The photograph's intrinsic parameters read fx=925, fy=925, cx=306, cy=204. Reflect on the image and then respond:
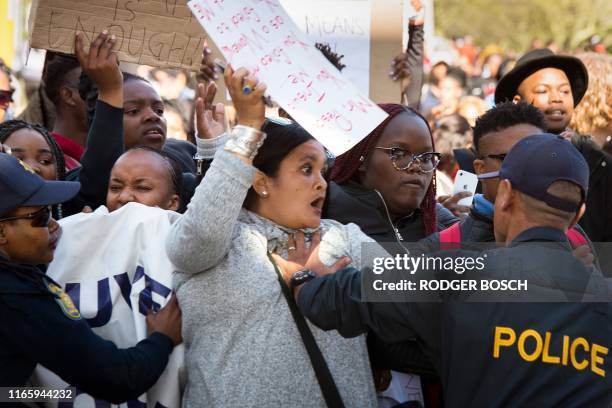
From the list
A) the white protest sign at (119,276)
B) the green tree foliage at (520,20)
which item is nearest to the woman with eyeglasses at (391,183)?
the white protest sign at (119,276)

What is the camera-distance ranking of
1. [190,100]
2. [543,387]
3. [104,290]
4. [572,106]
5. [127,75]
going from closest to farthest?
1. [543,387]
2. [104,290]
3. [127,75]
4. [572,106]
5. [190,100]

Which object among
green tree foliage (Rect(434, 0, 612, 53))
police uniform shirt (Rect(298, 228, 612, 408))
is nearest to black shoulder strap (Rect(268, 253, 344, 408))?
police uniform shirt (Rect(298, 228, 612, 408))

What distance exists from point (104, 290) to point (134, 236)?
0.76 feet

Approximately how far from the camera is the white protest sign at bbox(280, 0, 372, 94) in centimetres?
492

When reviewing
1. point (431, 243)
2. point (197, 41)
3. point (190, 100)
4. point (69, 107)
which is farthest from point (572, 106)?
point (190, 100)

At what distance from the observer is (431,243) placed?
3668 mm

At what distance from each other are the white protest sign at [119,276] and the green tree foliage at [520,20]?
24.9 meters

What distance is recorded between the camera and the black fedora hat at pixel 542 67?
524cm

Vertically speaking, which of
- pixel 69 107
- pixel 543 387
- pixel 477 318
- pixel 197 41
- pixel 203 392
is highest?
pixel 197 41

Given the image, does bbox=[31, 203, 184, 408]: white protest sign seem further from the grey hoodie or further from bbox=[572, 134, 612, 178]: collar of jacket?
bbox=[572, 134, 612, 178]: collar of jacket

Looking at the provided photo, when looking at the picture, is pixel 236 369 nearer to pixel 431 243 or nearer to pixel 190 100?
pixel 431 243

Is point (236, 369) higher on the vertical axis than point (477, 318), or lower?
lower

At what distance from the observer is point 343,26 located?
4934 mm

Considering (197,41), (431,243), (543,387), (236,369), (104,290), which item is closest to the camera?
(543,387)
